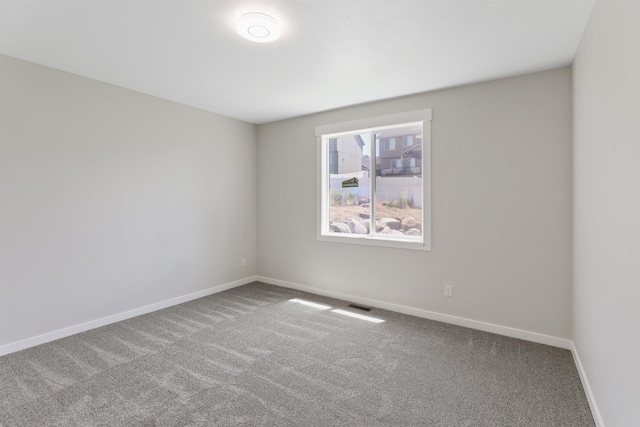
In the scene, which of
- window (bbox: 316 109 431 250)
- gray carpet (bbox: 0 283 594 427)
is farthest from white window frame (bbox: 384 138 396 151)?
gray carpet (bbox: 0 283 594 427)

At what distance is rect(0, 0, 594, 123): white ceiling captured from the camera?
1.98 meters

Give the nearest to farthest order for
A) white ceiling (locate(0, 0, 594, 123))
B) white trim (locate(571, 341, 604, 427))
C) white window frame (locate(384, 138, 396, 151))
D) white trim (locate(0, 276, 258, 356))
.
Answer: white trim (locate(571, 341, 604, 427))
white ceiling (locate(0, 0, 594, 123))
white trim (locate(0, 276, 258, 356))
white window frame (locate(384, 138, 396, 151))

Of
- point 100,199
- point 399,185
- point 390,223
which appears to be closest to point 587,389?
point 390,223

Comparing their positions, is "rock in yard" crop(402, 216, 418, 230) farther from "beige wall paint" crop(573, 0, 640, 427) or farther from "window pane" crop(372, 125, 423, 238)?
"beige wall paint" crop(573, 0, 640, 427)

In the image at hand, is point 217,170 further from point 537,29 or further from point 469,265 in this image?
point 537,29

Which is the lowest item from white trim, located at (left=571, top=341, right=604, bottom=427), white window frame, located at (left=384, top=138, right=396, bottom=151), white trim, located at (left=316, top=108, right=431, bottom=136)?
white trim, located at (left=571, top=341, right=604, bottom=427)

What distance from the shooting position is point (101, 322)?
326cm

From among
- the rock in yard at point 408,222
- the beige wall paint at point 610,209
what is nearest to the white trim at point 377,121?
the rock in yard at point 408,222

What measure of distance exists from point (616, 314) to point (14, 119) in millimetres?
4565

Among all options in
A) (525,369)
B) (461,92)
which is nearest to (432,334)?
(525,369)

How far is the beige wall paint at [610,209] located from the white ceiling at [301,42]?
0.40 m

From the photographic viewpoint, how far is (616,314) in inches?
60.7

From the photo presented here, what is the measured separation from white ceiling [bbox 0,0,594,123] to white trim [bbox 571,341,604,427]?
251 cm

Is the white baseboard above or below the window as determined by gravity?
below
